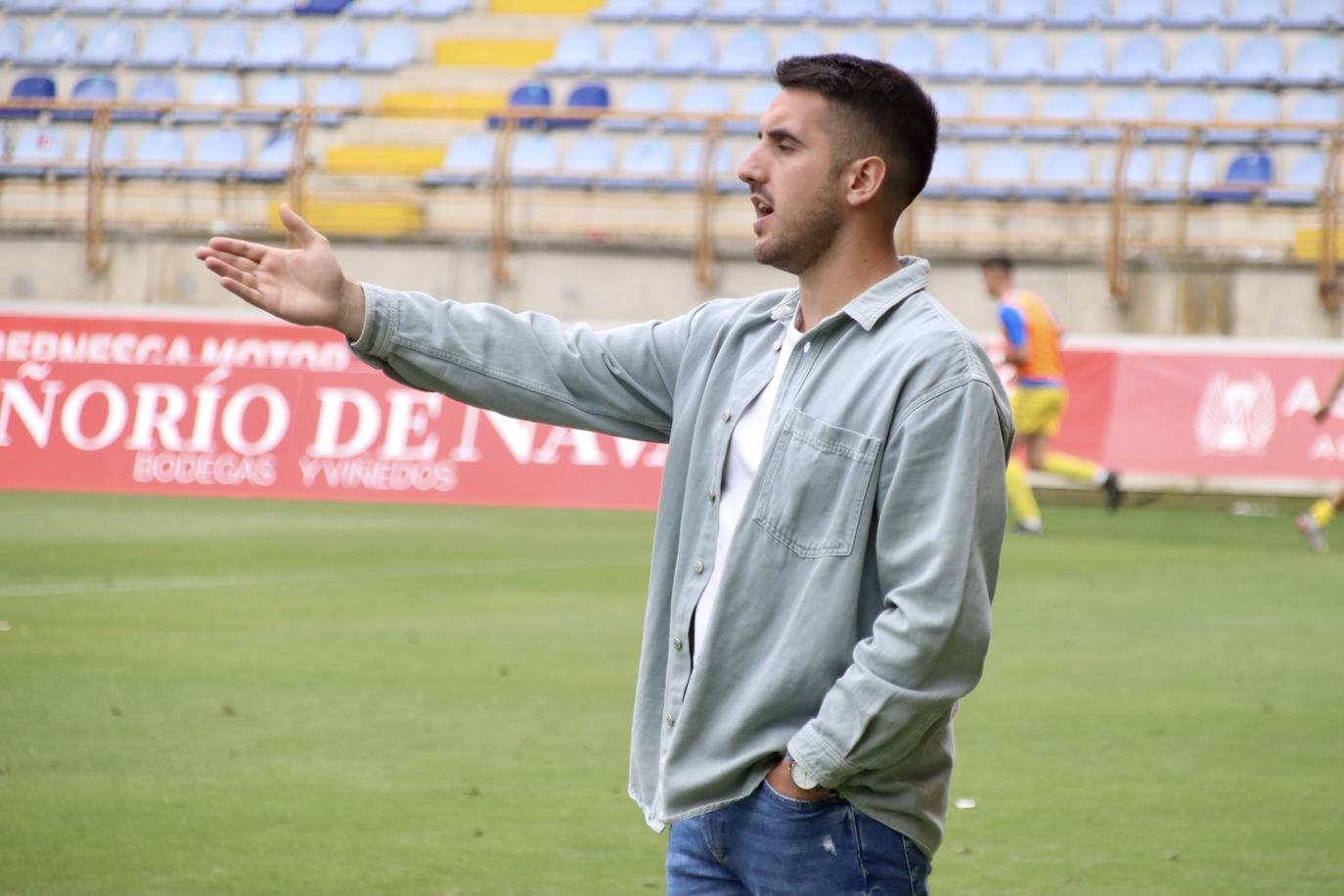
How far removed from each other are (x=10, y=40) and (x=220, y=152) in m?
4.91

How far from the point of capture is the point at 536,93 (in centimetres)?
2461

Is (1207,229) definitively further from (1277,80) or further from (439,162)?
(439,162)

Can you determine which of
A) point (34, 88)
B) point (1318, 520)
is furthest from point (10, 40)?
point (1318, 520)

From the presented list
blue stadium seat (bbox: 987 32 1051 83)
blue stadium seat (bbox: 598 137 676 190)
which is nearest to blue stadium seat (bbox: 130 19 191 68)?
Answer: blue stadium seat (bbox: 598 137 676 190)

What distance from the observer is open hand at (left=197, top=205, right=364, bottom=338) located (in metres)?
3.22

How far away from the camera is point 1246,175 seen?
71.5ft

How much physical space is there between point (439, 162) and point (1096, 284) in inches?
344

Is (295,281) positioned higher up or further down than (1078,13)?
further down

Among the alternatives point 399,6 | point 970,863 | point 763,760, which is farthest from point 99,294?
point 763,760

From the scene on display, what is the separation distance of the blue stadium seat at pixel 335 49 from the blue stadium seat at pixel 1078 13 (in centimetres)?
930

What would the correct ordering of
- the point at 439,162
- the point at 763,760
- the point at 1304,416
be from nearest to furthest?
1. the point at 763,760
2. the point at 1304,416
3. the point at 439,162

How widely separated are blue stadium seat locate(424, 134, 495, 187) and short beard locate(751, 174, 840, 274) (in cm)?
2009

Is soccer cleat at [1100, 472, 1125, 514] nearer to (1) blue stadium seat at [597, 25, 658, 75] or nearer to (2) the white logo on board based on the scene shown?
(2) the white logo on board

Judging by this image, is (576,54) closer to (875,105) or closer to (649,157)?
(649,157)
